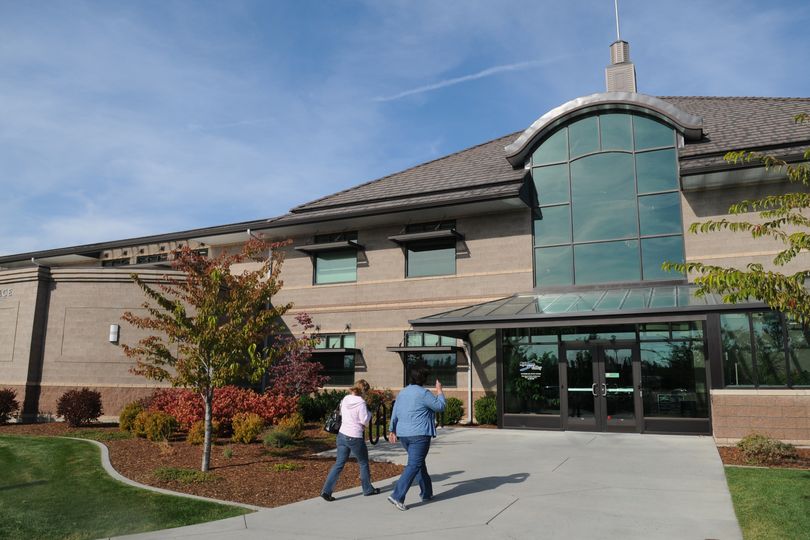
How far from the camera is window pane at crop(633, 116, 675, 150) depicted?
18.7m

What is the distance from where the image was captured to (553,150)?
65.7 ft

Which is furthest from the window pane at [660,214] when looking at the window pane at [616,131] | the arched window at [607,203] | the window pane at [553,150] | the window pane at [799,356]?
the window pane at [799,356]

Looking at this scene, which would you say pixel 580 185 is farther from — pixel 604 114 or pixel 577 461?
pixel 577 461

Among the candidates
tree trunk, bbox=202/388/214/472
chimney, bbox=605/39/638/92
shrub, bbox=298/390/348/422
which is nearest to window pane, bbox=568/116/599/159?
chimney, bbox=605/39/638/92

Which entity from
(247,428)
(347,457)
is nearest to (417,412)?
(347,457)

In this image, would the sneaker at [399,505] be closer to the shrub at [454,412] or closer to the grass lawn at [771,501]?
the grass lawn at [771,501]

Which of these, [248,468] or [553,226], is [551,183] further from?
[248,468]

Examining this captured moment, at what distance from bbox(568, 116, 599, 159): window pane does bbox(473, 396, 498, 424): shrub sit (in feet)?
26.5

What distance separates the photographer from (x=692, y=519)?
299 inches

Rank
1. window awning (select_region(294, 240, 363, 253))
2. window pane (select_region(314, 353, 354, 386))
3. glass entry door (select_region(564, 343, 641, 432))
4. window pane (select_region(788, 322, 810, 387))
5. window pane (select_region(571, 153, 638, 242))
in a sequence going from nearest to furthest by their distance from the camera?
window pane (select_region(788, 322, 810, 387)) < glass entry door (select_region(564, 343, 641, 432)) < window pane (select_region(571, 153, 638, 242)) < window pane (select_region(314, 353, 354, 386)) < window awning (select_region(294, 240, 363, 253))

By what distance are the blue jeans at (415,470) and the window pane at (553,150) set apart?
13762mm

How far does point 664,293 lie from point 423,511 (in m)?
11.0

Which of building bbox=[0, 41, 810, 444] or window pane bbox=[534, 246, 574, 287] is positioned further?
window pane bbox=[534, 246, 574, 287]

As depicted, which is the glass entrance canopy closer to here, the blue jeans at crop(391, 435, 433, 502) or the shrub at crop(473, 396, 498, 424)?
the shrub at crop(473, 396, 498, 424)
